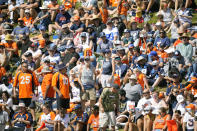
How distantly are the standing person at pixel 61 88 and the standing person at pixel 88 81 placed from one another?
5.29ft

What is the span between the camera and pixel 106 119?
16.8 meters

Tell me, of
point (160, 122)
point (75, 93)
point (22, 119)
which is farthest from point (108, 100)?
point (22, 119)

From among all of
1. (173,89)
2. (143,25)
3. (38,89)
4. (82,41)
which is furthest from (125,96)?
(143,25)

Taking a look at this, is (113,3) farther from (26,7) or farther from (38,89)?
(38,89)

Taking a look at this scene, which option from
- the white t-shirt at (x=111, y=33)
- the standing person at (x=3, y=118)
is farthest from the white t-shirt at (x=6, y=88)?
the white t-shirt at (x=111, y=33)

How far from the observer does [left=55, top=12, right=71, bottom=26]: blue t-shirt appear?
2366 cm

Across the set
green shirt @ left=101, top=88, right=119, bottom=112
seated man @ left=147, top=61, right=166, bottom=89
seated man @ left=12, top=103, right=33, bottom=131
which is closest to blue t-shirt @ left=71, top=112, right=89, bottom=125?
green shirt @ left=101, top=88, right=119, bottom=112

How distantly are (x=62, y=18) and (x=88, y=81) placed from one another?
5.44 m

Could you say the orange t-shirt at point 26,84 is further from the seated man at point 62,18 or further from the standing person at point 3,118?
the seated man at point 62,18

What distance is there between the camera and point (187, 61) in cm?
1980

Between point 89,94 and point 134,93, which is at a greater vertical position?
point 134,93

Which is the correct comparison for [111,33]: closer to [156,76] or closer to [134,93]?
[156,76]

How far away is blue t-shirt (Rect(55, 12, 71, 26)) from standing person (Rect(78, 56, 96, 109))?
15.9ft

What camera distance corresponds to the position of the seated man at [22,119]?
17.2 meters
